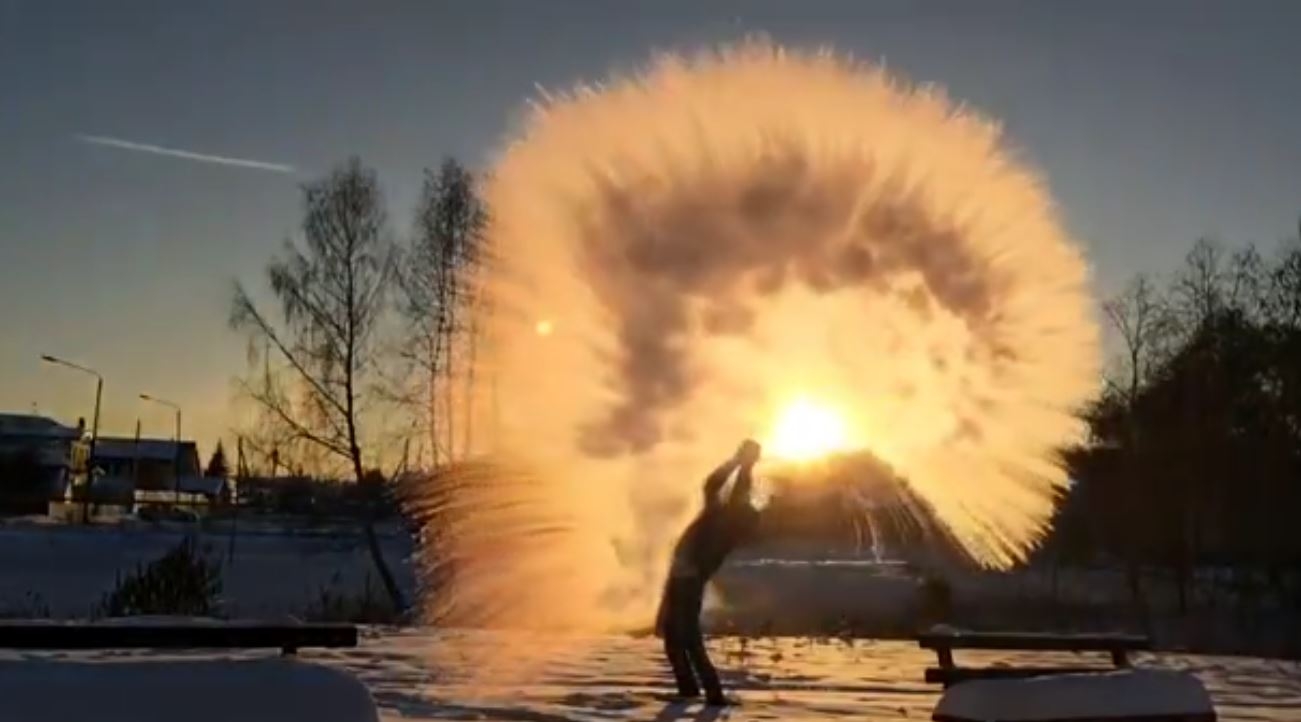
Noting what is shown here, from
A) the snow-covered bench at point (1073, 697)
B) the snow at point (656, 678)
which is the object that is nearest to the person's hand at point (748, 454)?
the snow at point (656, 678)

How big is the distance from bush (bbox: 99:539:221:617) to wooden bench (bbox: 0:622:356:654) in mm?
12018

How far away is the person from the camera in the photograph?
12508 mm

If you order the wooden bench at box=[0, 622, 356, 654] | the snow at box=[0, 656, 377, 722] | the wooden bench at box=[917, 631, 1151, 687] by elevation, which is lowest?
the snow at box=[0, 656, 377, 722]

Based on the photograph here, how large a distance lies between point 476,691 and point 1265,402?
94.4 feet

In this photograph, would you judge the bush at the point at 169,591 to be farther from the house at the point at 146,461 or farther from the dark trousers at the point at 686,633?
the house at the point at 146,461

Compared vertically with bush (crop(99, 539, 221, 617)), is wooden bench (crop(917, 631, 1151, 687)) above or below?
below

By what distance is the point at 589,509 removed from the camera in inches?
813

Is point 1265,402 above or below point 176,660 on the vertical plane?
above

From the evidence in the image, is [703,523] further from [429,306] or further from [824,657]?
[429,306]

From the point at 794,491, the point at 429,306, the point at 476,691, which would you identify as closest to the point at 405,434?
the point at 429,306

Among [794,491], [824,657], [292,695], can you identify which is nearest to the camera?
[292,695]

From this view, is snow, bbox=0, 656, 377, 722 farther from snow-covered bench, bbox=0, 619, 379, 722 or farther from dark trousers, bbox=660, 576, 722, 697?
dark trousers, bbox=660, 576, 722, 697

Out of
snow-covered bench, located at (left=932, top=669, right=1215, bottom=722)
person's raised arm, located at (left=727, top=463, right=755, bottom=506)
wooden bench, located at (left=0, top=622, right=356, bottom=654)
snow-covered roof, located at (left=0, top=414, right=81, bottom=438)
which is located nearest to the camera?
wooden bench, located at (left=0, top=622, right=356, bottom=654)

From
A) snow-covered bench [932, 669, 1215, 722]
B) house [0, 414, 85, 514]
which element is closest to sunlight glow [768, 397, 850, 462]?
snow-covered bench [932, 669, 1215, 722]
